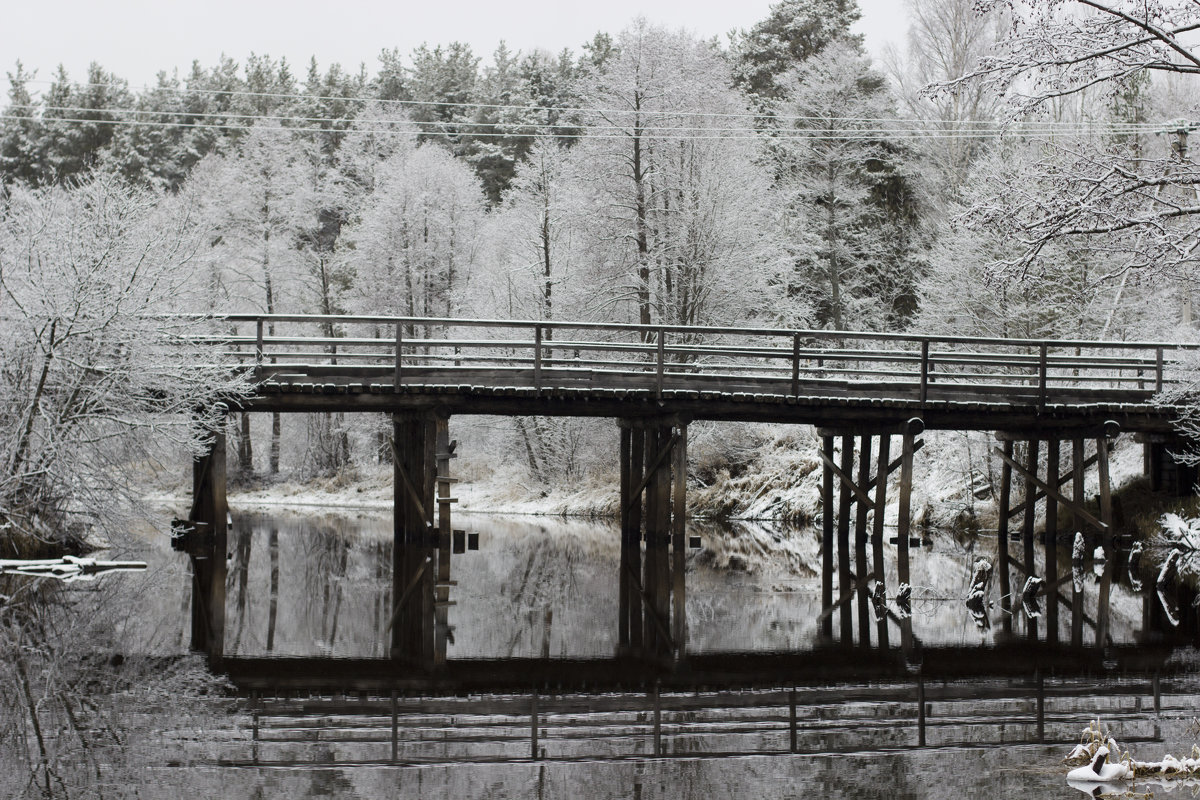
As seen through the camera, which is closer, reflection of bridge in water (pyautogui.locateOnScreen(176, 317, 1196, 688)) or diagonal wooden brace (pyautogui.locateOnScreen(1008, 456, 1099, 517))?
reflection of bridge in water (pyautogui.locateOnScreen(176, 317, 1196, 688))

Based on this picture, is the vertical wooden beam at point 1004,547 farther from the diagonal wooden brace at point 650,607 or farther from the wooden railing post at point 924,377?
the diagonal wooden brace at point 650,607

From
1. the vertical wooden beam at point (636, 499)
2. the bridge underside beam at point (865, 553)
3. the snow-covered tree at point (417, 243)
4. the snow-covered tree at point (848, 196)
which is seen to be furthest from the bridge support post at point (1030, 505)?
the snow-covered tree at point (417, 243)

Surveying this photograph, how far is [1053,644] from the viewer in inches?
565

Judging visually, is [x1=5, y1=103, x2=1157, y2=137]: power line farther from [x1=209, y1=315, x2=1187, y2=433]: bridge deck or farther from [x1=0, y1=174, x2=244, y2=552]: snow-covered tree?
[x1=0, y1=174, x2=244, y2=552]: snow-covered tree

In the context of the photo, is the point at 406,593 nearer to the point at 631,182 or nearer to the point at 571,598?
the point at 571,598

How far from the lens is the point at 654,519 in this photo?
77.2ft

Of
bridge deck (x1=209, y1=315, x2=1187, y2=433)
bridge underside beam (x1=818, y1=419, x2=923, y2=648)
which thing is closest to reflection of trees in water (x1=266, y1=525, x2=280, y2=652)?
bridge deck (x1=209, y1=315, x2=1187, y2=433)

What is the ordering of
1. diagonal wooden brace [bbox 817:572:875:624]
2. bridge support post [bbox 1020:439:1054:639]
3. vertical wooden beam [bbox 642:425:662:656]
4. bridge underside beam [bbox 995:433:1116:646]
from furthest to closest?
bridge support post [bbox 1020:439:1054:639]
vertical wooden beam [bbox 642:425:662:656]
bridge underside beam [bbox 995:433:1116:646]
diagonal wooden brace [bbox 817:572:875:624]

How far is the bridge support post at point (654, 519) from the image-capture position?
17.9 meters

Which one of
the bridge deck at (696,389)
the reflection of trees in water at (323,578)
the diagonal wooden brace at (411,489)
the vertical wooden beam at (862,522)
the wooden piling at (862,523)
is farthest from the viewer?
the diagonal wooden brace at (411,489)

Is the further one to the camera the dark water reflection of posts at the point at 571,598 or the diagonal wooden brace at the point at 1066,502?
the diagonal wooden brace at the point at 1066,502

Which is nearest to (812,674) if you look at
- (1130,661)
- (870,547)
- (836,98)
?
(1130,661)

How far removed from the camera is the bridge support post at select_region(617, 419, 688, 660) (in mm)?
17922

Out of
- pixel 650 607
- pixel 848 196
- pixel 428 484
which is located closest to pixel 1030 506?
pixel 428 484
